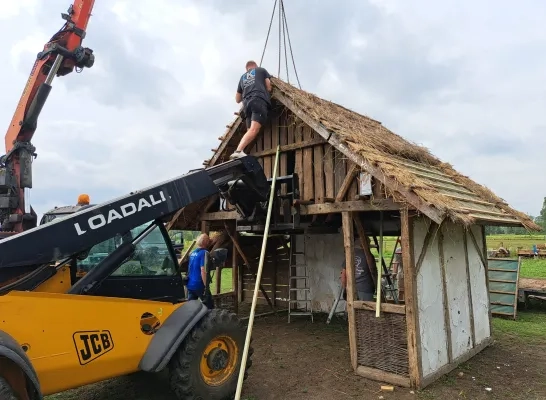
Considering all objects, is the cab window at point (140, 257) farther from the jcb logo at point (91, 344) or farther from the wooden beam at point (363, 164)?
the wooden beam at point (363, 164)

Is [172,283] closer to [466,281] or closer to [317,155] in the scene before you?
[317,155]

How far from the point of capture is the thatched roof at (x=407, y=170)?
18.7 ft

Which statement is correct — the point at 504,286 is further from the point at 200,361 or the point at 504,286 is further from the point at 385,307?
the point at 200,361

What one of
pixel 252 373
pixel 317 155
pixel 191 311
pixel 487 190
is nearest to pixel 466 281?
pixel 487 190

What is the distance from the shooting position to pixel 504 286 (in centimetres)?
1134

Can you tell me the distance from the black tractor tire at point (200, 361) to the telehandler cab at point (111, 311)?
0.01 metres

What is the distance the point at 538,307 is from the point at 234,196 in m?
10.3

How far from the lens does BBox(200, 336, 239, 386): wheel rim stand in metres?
5.00

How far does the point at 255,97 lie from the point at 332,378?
505cm

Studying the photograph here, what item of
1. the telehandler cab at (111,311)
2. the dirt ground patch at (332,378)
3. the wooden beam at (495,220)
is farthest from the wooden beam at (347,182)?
the dirt ground patch at (332,378)

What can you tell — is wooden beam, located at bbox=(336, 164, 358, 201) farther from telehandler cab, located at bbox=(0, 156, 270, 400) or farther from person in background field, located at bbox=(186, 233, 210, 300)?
person in background field, located at bbox=(186, 233, 210, 300)

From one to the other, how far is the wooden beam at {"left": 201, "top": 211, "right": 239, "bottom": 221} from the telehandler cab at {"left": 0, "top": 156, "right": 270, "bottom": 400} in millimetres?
3341

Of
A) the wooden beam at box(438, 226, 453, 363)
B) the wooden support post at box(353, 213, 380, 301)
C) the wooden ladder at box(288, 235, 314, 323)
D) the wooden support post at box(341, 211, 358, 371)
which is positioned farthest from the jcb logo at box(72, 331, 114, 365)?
the wooden ladder at box(288, 235, 314, 323)

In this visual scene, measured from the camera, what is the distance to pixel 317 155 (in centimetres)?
772
